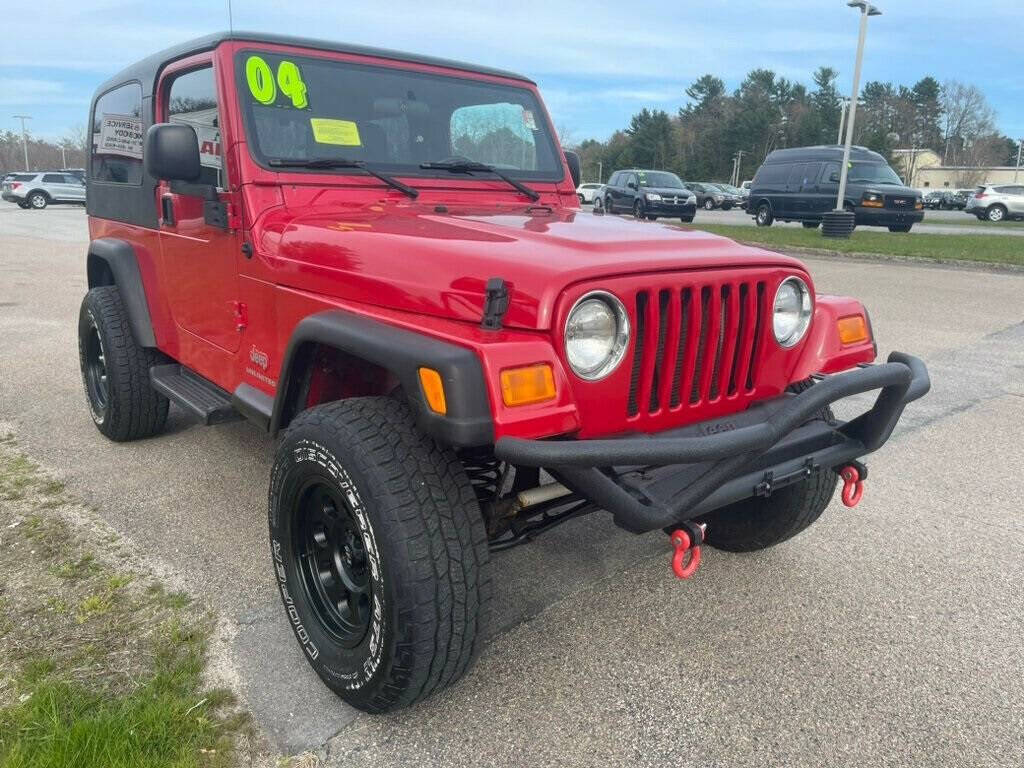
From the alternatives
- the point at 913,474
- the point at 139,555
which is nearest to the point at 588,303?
the point at 139,555

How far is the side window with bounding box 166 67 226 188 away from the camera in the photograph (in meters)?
3.19

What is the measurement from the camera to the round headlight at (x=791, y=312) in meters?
2.59

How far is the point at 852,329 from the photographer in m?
2.80

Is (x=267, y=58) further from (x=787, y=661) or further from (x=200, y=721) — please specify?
(x=787, y=661)

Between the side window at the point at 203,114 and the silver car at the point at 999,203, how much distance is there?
3461cm

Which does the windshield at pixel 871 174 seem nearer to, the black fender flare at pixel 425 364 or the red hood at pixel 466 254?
the red hood at pixel 466 254

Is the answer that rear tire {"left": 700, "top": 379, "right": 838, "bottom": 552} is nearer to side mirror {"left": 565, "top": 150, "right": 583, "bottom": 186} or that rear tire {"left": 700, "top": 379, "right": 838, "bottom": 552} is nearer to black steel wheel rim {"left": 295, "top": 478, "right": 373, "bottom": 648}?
black steel wheel rim {"left": 295, "top": 478, "right": 373, "bottom": 648}

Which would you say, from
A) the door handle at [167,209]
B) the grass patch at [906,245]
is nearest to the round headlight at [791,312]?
the door handle at [167,209]

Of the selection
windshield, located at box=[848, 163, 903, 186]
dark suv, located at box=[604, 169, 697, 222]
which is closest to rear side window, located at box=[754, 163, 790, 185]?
windshield, located at box=[848, 163, 903, 186]

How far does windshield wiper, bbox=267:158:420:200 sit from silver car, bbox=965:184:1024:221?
3439 cm

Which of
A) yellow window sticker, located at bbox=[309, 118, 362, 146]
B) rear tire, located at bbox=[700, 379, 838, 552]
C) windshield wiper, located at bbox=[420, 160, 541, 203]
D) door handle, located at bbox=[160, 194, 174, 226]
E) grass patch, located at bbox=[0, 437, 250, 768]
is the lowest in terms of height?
grass patch, located at bbox=[0, 437, 250, 768]

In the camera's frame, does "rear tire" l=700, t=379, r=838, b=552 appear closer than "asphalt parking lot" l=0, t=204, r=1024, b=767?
No

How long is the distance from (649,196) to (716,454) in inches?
901

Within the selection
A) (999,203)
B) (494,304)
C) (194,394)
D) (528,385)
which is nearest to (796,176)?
(999,203)
